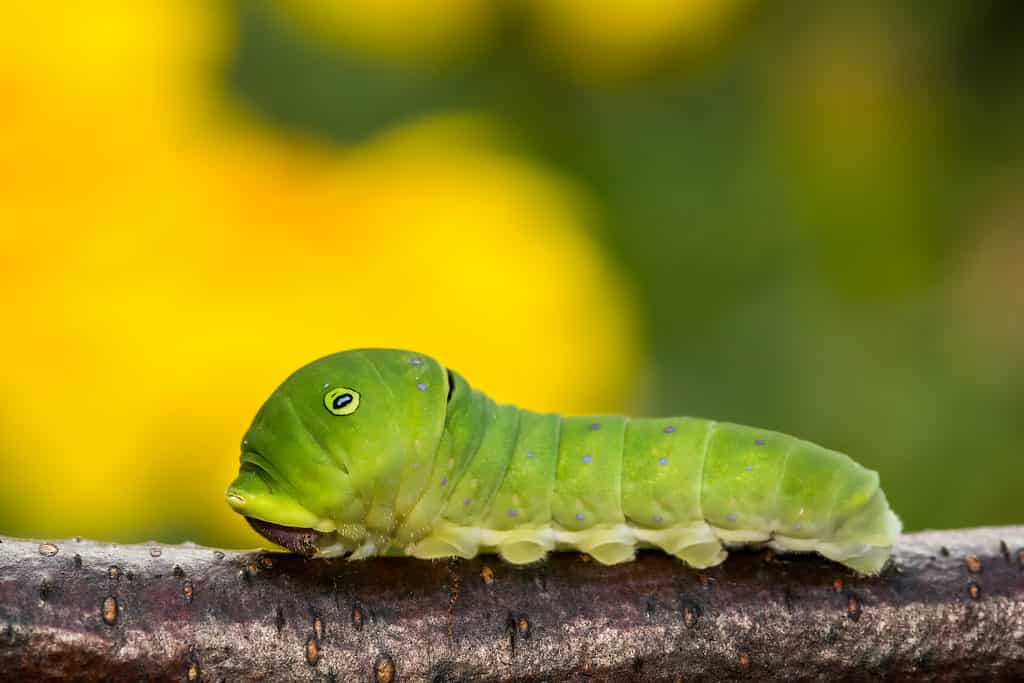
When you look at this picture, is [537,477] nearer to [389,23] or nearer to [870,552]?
[870,552]

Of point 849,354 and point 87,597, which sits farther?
point 849,354

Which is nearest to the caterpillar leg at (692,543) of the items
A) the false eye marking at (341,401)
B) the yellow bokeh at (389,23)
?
the false eye marking at (341,401)

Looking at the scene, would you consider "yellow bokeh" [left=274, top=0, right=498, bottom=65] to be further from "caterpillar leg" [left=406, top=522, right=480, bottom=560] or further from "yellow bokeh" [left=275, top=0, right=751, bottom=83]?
"caterpillar leg" [left=406, top=522, right=480, bottom=560]

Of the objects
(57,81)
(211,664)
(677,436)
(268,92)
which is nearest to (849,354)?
(268,92)

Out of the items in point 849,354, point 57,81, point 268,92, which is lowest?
point 849,354

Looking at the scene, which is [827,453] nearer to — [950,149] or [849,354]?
[849,354]

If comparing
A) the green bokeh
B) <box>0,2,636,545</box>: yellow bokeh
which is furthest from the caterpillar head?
the green bokeh
